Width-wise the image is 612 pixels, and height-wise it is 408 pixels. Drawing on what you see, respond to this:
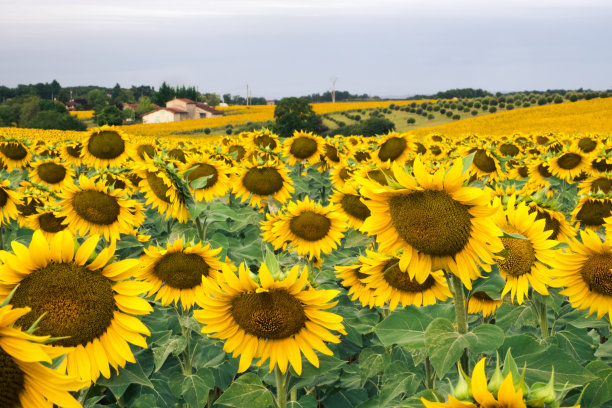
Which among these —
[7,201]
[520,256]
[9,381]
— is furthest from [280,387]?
[7,201]

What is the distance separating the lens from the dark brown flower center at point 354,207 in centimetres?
487

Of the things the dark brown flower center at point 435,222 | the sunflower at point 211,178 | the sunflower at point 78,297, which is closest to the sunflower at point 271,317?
the sunflower at point 78,297

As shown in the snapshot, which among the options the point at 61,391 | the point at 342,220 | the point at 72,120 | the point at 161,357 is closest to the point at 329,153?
the point at 342,220

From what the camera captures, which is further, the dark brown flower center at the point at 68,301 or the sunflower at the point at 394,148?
the sunflower at the point at 394,148

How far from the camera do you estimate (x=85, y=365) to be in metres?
1.91

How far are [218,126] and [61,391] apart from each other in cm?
5939

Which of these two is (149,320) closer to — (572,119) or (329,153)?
(329,153)

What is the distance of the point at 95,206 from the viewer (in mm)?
4422

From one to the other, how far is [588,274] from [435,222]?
1.28 m

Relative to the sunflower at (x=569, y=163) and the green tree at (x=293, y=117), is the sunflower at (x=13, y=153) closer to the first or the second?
the sunflower at (x=569, y=163)

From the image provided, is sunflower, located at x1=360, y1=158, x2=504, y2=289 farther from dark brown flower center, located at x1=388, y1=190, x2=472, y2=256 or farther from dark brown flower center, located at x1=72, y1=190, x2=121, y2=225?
dark brown flower center, located at x1=72, y1=190, x2=121, y2=225

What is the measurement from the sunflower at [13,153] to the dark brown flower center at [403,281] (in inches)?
348

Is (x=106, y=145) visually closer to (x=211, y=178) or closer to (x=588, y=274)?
(x=211, y=178)

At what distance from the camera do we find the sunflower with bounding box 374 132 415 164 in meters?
7.91
